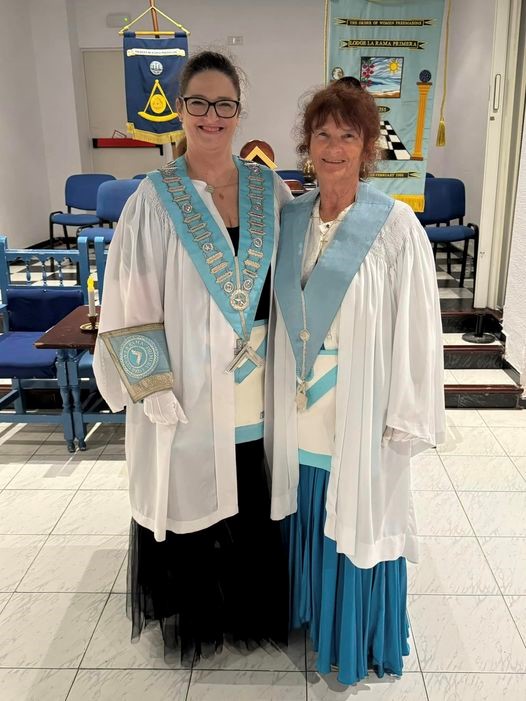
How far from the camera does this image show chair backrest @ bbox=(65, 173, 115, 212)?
6992 millimetres

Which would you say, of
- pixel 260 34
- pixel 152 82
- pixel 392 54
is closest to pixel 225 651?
pixel 392 54

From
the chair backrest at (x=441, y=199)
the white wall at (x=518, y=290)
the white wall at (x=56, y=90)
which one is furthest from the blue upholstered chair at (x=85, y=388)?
the white wall at (x=56, y=90)

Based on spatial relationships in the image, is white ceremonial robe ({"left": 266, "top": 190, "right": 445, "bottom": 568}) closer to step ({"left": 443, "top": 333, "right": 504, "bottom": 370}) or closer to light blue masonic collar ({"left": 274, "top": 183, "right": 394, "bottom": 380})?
light blue masonic collar ({"left": 274, "top": 183, "right": 394, "bottom": 380})

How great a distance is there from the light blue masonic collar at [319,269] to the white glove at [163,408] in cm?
32

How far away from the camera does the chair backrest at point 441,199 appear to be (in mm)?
5547

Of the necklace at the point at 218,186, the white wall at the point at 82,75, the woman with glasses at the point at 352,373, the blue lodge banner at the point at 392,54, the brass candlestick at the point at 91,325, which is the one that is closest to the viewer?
the woman with glasses at the point at 352,373

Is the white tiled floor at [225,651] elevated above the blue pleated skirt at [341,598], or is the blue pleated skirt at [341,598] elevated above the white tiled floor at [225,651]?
the blue pleated skirt at [341,598]

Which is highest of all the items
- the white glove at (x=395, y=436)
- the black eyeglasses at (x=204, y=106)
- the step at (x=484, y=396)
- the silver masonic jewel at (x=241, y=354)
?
the black eyeglasses at (x=204, y=106)

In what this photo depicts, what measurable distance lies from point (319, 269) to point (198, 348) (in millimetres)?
359

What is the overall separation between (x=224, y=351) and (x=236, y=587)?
2.44 ft

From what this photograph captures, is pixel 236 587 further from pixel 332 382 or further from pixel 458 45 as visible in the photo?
pixel 458 45

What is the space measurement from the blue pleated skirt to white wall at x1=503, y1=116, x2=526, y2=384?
2353mm

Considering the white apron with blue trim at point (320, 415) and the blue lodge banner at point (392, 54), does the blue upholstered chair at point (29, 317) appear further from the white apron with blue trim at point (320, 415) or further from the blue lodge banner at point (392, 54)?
the blue lodge banner at point (392, 54)

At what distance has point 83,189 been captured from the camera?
23.0 ft
